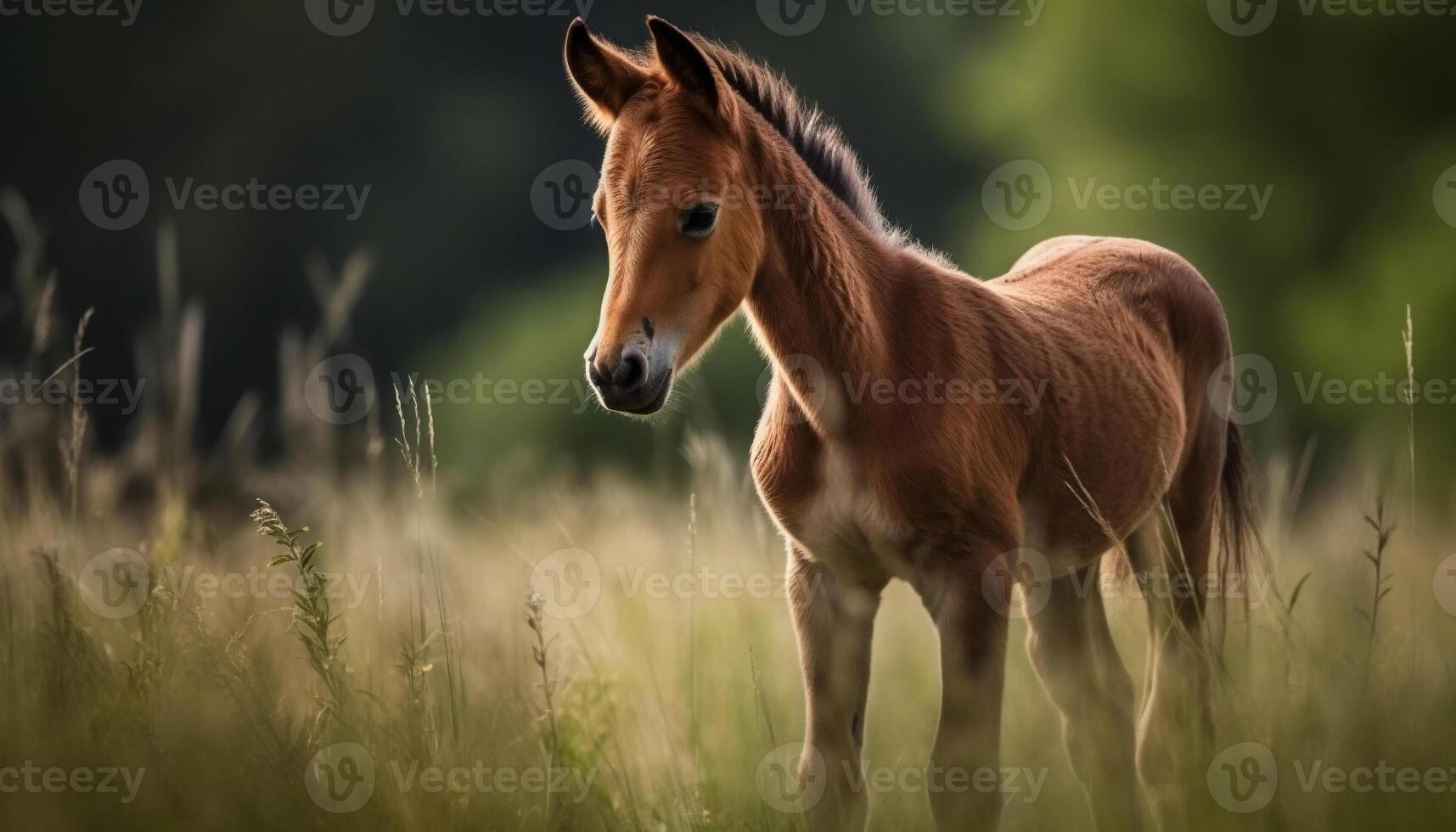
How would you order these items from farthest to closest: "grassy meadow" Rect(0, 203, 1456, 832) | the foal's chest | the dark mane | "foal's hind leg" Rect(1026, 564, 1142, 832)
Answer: "foal's hind leg" Rect(1026, 564, 1142, 832)
the dark mane
the foal's chest
"grassy meadow" Rect(0, 203, 1456, 832)

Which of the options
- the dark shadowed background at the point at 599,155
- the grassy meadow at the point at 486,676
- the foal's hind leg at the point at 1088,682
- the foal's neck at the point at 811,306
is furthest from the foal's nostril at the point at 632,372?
the foal's hind leg at the point at 1088,682

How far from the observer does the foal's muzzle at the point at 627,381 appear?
3672 millimetres

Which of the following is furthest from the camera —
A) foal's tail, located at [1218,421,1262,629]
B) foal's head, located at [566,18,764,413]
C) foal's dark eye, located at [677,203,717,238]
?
foal's tail, located at [1218,421,1262,629]

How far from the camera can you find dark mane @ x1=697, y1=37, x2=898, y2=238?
4539 millimetres

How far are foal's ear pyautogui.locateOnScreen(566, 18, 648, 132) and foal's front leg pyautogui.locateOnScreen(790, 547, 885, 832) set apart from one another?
1.74 metres

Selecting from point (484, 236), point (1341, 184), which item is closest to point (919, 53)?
point (484, 236)

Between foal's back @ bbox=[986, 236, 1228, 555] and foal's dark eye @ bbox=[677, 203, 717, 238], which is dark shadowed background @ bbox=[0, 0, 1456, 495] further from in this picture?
foal's back @ bbox=[986, 236, 1228, 555]

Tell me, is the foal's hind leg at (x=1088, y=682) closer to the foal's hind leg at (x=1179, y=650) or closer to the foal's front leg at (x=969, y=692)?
the foal's hind leg at (x=1179, y=650)

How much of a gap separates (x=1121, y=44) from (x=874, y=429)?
49.3 ft

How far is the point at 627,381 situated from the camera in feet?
12.1

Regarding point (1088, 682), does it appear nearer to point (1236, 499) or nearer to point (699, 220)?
point (1236, 499)

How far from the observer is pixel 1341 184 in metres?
15.6

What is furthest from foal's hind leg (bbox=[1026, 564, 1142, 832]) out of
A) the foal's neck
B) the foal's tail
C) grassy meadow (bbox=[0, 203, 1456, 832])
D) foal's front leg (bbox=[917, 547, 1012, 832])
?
the foal's neck

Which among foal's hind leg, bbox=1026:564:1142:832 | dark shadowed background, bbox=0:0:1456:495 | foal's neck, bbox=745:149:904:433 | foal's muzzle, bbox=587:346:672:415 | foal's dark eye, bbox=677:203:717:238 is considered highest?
dark shadowed background, bbox=0:0:1456:495
